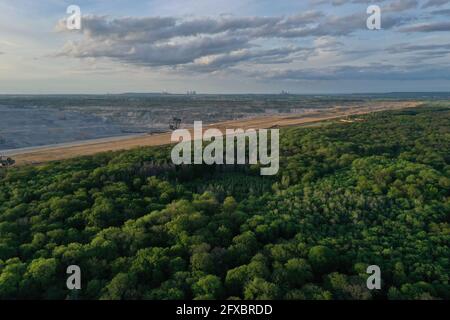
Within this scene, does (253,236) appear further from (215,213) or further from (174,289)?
(174,289)

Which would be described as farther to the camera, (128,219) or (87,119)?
(87,119)

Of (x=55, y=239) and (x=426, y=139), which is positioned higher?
(x=426, y=139)
